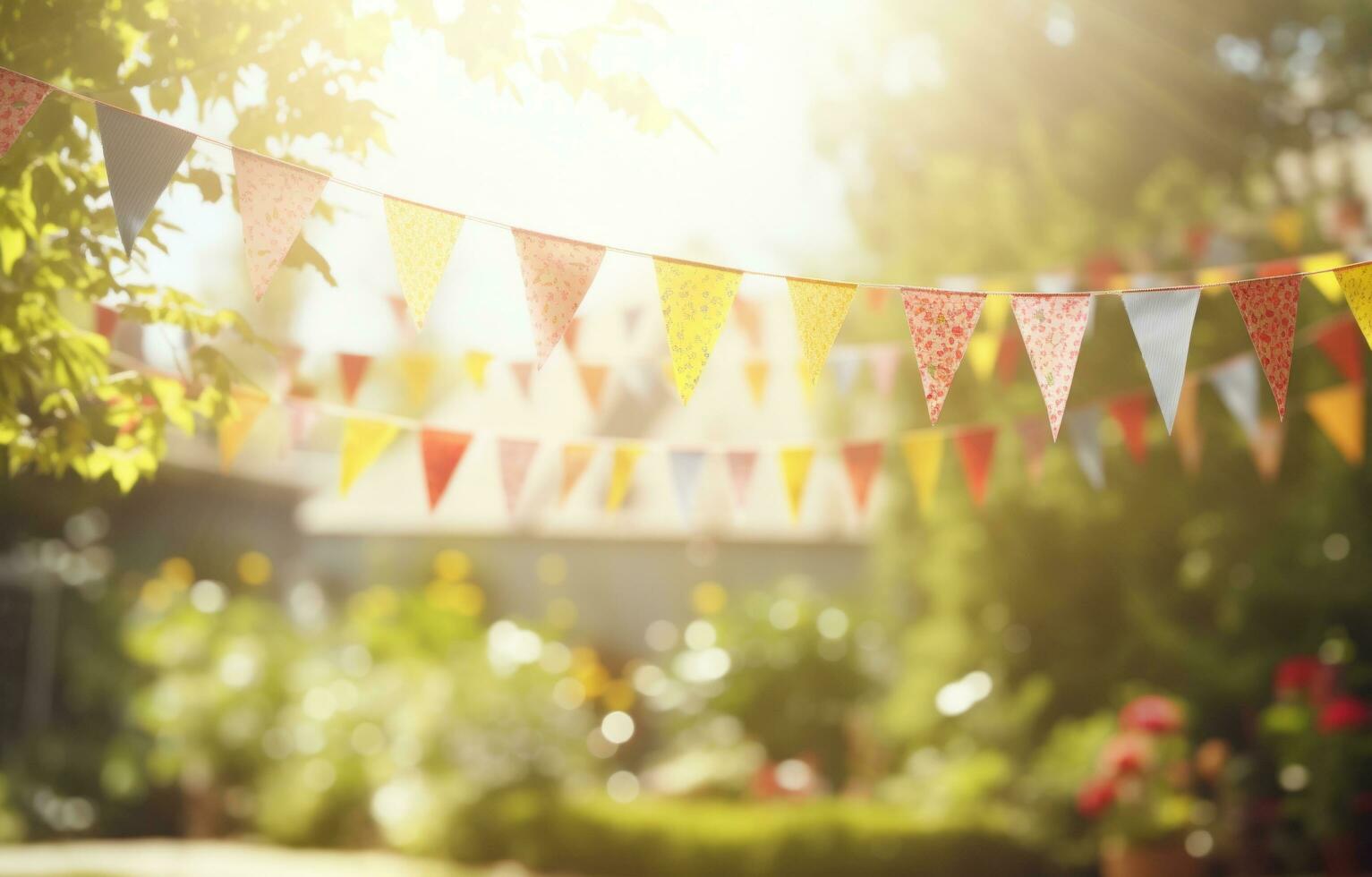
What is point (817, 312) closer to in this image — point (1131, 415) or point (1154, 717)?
point (1131, 415)

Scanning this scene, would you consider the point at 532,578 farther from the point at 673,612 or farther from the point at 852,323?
the point at 852,323

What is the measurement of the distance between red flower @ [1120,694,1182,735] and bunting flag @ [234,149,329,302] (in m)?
5.64

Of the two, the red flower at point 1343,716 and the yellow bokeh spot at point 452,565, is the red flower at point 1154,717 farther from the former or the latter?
the yellow bokeh spot at point 452,565

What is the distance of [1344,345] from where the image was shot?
5.42 metres

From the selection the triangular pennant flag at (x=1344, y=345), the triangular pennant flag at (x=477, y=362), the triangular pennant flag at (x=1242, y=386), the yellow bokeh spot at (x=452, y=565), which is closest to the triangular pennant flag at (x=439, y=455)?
the triangular pennant flag at (x=477, y=362)

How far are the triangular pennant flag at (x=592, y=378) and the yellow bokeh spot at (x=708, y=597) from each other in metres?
5.09

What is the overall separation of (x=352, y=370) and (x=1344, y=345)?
4.51 m

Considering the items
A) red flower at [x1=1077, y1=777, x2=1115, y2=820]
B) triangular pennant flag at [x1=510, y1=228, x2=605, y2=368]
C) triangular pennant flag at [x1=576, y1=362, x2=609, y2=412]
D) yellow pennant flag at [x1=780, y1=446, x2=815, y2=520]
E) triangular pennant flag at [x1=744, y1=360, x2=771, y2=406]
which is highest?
triangular pennant flag at [x1=744, y1=360, x2=771, y2=406]

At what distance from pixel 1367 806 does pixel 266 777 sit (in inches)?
303

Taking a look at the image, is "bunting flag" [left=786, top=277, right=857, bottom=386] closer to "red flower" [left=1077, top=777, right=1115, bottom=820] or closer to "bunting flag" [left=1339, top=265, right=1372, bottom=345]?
"bunting flag" [left=1339, top=265, right=1372, bottom=345]

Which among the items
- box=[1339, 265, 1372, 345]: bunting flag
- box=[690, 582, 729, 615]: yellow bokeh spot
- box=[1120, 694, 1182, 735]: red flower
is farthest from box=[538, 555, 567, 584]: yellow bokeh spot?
box=[1339, 265, 1372, 345]: bunting flag

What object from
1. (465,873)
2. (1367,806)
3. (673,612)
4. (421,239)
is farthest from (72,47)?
(673,612)

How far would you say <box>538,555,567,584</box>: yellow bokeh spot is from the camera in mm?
13836

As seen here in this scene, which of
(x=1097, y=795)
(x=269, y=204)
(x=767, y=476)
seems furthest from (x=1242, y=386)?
(x=767, y=476)
